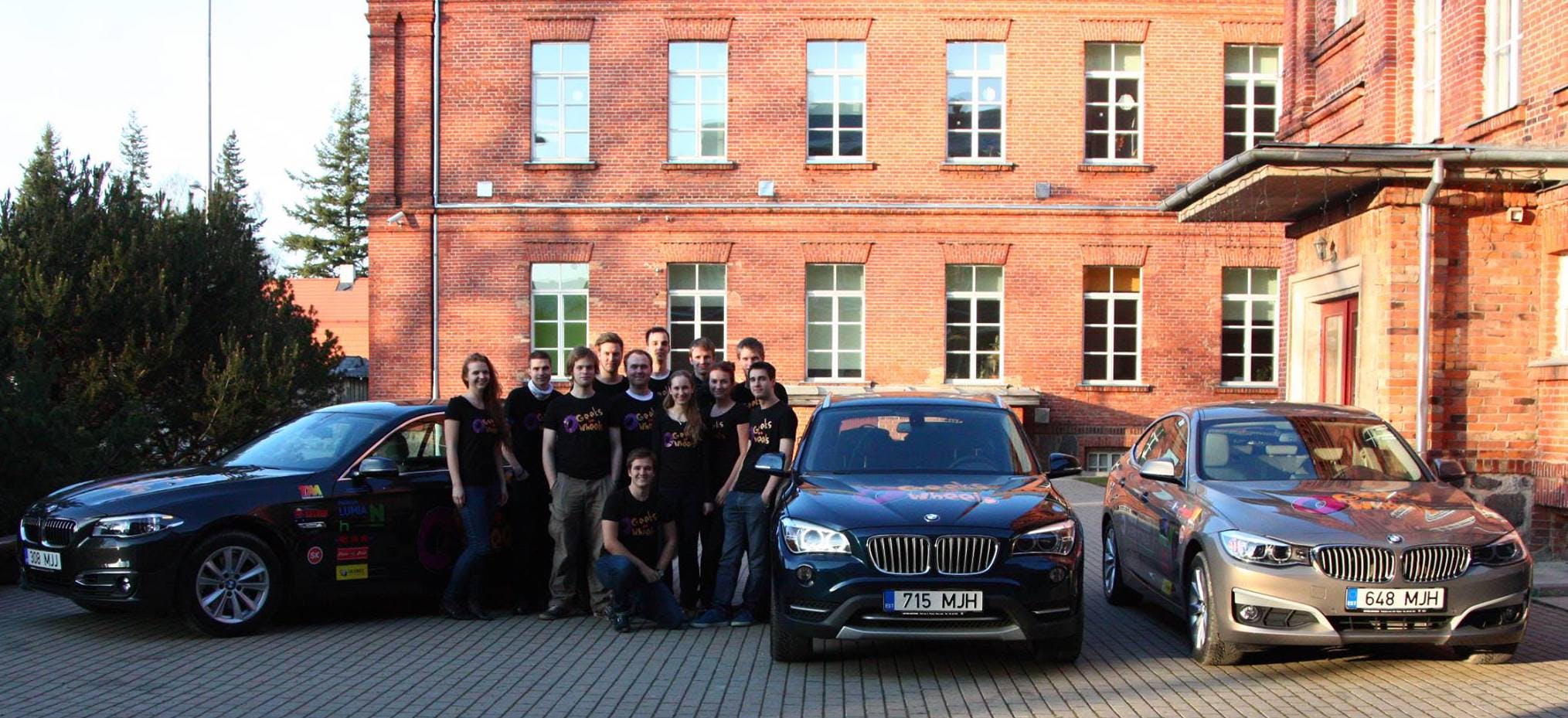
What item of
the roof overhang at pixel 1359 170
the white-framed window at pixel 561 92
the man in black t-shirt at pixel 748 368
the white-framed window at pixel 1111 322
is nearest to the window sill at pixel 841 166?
the white-framed window at pixel 561 92

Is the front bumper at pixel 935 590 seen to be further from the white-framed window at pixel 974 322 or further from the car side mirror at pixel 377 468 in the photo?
the white-framed window at pixel 974 322

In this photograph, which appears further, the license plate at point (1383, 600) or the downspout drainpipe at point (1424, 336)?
the downspout drainpipe at point (1424, 336)

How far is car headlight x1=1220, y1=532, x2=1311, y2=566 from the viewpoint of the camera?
753cm

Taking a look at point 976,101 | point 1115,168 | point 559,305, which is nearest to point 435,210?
point 559,305

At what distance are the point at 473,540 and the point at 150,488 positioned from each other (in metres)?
2.10

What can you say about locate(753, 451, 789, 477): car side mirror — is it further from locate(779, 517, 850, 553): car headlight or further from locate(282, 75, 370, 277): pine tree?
locate(282, 75, 370, 277): pine tree

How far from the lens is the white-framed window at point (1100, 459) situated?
2434 centimetres

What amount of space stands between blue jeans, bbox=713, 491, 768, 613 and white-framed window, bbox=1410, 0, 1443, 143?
380 inches

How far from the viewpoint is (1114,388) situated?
2412 cm

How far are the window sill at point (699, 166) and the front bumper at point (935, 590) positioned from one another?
17.3 meters

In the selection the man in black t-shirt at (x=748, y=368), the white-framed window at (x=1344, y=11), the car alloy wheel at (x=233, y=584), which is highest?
the white-framed window at (x=1344, y=11)

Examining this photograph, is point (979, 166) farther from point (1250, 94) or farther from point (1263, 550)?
point (1263, 550)

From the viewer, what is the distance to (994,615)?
24.3 ft

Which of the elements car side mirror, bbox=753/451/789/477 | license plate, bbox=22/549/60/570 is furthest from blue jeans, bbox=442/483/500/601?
license plate, bbox=22/549/60/570
